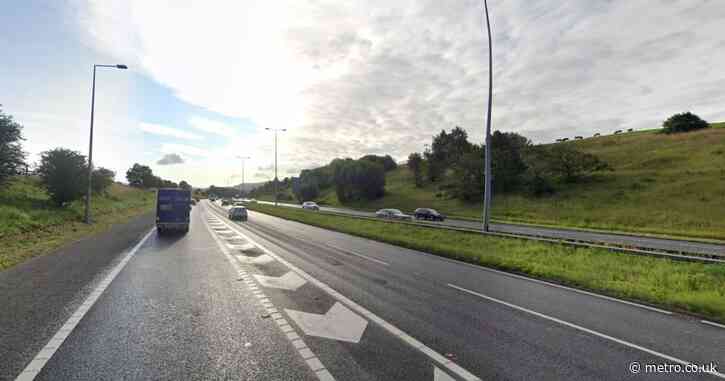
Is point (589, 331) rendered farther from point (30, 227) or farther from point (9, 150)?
point (9, 150)

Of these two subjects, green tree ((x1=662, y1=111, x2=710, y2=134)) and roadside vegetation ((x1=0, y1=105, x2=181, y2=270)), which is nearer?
roadside vegetation ((x1=0, y1=105, x2=181, y2=270))

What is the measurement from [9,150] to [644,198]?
209 feet

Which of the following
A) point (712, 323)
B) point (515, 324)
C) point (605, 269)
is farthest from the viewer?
point (605, 269)

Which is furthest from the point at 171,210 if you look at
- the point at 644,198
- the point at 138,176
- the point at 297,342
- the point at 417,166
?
the point at 138,176

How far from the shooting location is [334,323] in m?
5.80

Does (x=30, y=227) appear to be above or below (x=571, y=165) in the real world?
below

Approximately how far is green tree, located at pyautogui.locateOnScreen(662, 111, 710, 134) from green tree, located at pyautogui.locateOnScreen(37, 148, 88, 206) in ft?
335

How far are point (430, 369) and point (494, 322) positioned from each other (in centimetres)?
244

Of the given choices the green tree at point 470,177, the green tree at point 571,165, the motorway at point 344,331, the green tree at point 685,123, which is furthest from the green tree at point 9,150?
the green tree at point 685,123

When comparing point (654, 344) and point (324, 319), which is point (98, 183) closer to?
point (324, 319)

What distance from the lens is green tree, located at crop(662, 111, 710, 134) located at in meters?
66.1

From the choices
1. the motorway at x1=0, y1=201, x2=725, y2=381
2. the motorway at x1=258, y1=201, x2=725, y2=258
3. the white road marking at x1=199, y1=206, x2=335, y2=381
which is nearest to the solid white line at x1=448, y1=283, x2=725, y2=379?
the motorway at x1=0, y1=201, x2=725, y2=381

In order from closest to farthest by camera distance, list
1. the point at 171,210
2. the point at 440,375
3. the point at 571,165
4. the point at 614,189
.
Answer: the point at 440,375, the point at 171,210, the point at 614,189, the point at 571,165

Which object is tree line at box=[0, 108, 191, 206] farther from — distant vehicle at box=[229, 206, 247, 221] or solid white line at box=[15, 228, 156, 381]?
solid white line at box=[15, 228, 156, 381]
